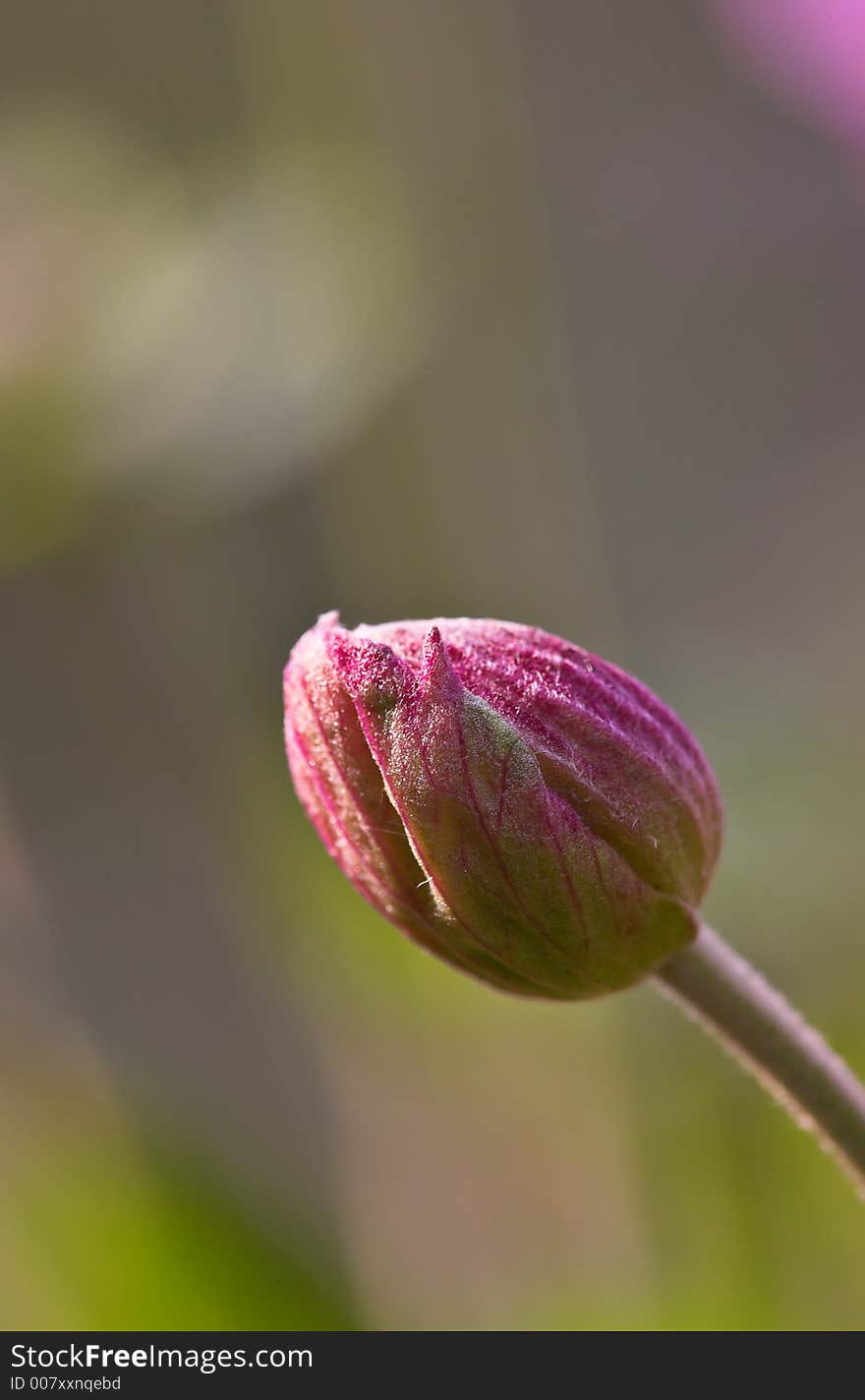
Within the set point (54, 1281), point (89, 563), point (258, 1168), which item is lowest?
point (258, 1168)

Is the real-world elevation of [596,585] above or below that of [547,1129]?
above

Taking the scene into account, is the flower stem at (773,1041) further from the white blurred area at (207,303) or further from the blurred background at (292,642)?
the white blurred area at (207,303)

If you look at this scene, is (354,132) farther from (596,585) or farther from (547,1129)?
(547,1129)

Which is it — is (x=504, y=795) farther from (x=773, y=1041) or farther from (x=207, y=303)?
(x=207, y=303)

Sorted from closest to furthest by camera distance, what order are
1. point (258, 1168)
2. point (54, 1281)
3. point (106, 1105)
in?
point (54, 1281) < point (106, 1105) < point (258, 1168)

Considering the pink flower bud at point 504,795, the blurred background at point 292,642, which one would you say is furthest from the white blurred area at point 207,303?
the pink flower bud at point 504,795
